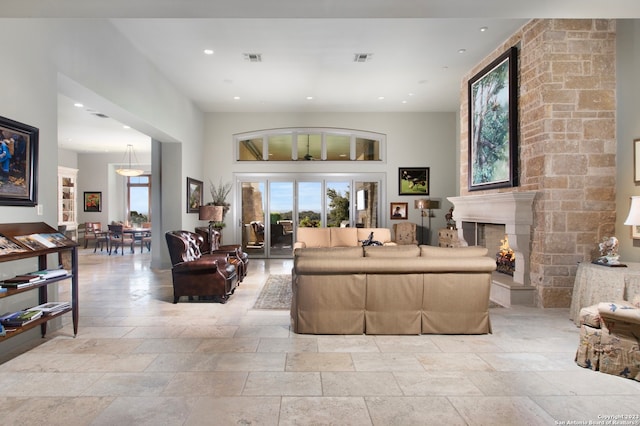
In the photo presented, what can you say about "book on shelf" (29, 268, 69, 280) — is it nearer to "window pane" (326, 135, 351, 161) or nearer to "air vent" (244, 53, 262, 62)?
"air vent" (244, 53, 262, 62)

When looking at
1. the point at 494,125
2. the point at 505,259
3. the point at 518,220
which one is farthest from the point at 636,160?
the point at 505,259

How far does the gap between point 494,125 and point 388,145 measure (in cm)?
447

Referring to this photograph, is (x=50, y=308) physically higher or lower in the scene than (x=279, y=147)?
lower

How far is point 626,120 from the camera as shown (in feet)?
16.1

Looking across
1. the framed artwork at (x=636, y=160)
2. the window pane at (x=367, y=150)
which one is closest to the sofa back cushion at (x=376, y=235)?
the window pane at (x=367, y=150)

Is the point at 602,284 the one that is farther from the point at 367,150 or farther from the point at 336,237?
the point at 367,150

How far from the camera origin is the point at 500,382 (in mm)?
2977

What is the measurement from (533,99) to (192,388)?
17.8 ft

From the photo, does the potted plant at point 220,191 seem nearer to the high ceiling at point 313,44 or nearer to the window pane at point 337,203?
the high ceiling at point 313,44

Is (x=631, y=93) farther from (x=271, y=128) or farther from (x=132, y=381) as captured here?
(x=271, y=128)

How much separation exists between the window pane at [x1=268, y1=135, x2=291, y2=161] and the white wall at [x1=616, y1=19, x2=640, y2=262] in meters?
7.40

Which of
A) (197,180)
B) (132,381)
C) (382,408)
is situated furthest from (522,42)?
(197,180)

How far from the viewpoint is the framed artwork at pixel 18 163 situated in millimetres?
3568

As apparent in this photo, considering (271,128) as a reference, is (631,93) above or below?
below
